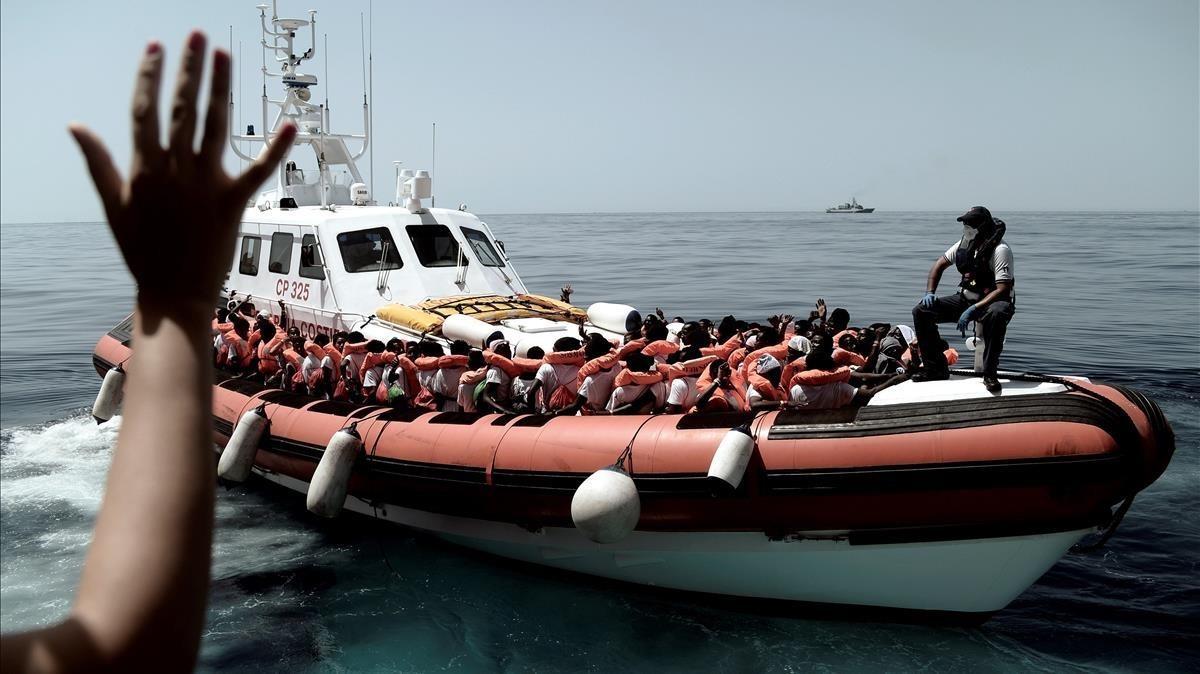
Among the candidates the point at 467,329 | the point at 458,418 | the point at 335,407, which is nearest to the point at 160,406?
the point at 458,418

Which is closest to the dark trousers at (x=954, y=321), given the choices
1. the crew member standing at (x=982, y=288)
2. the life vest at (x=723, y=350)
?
the crew member standing at (x=982, y=288)

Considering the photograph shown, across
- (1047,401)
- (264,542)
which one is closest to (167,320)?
(1047,401)

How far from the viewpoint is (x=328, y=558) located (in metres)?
7.36

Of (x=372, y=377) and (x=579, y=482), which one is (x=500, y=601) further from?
(x=372, y=377)

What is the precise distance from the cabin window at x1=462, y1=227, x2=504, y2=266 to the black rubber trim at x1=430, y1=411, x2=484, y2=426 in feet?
11.3

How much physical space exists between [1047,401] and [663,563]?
98.7 inches

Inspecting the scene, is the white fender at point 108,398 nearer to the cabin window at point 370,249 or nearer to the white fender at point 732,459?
the cabin window at point 370,249

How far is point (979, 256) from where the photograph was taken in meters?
5.43

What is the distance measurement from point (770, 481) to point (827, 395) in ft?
2.41

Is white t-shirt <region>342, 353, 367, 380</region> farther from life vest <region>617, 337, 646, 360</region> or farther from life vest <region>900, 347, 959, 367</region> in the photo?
life vest <region>900, 347, 959, 367</region>

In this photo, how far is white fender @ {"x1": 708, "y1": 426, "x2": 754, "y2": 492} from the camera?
525 cm

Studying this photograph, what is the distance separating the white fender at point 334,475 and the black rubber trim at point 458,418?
61 centimetres

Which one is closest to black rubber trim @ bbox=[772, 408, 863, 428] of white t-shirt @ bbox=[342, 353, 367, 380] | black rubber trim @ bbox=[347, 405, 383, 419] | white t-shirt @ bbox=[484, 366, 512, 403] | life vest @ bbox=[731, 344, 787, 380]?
life vest @ bbox=[731, 344, 787, 380]

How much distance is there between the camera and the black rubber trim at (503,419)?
6.42 m
